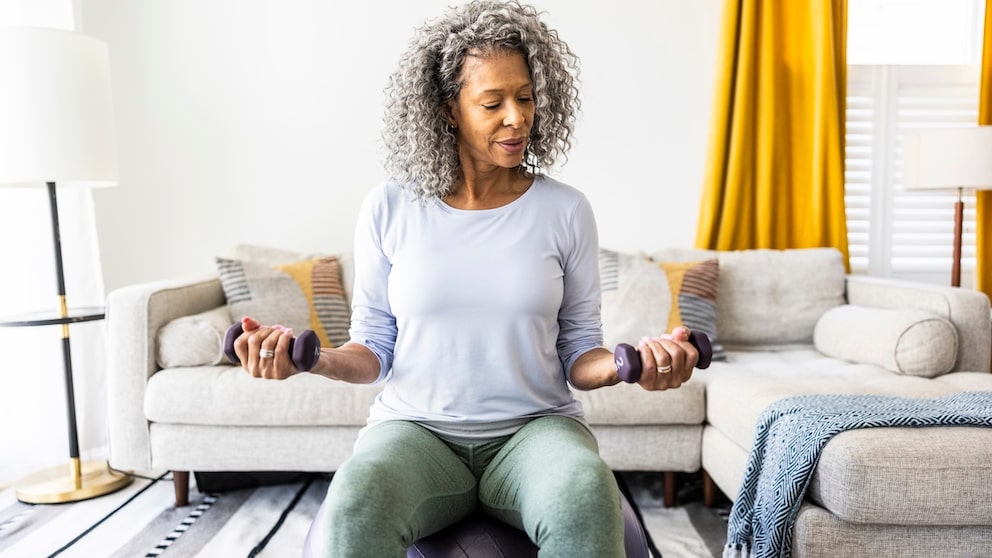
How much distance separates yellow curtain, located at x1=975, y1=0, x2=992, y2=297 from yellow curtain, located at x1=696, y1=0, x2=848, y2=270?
1.92 feet

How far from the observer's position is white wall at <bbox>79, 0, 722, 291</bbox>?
286 centimetres

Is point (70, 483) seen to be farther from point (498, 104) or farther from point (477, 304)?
point (498, 104)

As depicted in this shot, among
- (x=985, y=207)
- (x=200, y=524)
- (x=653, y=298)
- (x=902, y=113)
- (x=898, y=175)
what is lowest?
(x=200, y=524)

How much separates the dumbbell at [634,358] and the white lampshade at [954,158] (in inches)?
86.7

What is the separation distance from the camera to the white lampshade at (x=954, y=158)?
2.56 meters

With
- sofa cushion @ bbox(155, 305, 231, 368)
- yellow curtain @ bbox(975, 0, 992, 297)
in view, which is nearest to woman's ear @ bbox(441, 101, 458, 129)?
sofa cushion @ bbox(155, 305, 231, 368)

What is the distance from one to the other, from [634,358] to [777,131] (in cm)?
231

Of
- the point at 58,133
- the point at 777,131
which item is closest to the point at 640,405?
the point at 777,131

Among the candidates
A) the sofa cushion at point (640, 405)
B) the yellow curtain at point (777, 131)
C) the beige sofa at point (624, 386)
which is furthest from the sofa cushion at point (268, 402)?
the yellow curtain at point (777, 131)

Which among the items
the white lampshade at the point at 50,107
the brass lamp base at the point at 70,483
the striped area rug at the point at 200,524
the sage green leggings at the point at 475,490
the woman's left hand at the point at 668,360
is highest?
the white lampshade at the point at 50,107

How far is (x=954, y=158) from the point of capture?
102 inches

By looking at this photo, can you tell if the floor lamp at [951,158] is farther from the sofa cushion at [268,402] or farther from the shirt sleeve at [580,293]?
the sofa cushion at [268,402]

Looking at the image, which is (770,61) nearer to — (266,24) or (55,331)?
(266,24)

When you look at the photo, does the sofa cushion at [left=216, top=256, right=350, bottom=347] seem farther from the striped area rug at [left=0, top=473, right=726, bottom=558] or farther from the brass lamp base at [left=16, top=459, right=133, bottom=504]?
the brass lamp base at [left=16, top=459, right=133, bottom=504]
